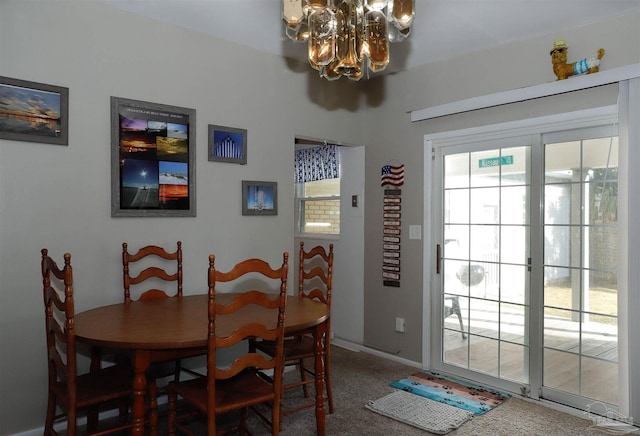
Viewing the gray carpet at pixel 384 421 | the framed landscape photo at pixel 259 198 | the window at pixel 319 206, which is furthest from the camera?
the window at pixel 319 206

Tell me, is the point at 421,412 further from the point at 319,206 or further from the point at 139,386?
A: the point at 319,206

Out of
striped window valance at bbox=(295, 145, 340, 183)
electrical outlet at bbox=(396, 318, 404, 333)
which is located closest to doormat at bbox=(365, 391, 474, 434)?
electrical outlet at bbox=(396, 318, 404, 333)

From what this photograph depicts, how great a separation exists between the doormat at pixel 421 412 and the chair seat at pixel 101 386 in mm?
1614

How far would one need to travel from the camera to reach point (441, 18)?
3.12 metres

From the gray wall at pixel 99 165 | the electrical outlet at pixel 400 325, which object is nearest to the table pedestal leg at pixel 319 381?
the gray wall at pixel 99 165

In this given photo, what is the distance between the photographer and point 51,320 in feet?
7.79

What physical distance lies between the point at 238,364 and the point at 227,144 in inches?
74.4

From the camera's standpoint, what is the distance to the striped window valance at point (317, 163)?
488cm

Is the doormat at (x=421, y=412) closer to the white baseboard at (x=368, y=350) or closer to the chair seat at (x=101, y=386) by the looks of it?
the white baseboard at (x=368, y=350)

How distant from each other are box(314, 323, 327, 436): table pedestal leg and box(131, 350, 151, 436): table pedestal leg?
3.24 ft

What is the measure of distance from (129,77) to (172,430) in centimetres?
220

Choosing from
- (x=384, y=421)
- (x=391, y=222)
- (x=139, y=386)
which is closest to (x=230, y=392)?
(x=139, y=386)

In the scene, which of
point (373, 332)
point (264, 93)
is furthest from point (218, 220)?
point (373, 332)

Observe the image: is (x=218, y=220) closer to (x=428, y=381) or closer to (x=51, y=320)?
(x=51, y=320)
